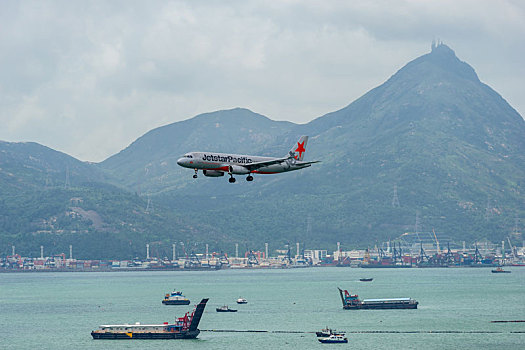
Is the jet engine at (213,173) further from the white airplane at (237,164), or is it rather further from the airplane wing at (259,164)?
the airplane wing at (259,164)

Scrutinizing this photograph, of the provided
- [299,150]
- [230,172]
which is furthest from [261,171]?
[299,150]

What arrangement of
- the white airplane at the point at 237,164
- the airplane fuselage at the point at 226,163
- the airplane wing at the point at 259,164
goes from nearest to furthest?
the airplane wing at the point at 259,164
the white airplane at the point at 237,164
the airplane fuselage at the point at 226,163

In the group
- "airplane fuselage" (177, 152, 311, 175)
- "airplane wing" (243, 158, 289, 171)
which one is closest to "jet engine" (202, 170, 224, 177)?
"airplane fuselage" (177, 152, 311, 175)

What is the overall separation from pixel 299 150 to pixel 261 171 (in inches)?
554

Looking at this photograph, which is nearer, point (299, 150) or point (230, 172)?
point (230, 172)

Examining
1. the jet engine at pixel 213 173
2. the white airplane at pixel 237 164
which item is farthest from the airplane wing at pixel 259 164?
the jet engine at pixel 213 173

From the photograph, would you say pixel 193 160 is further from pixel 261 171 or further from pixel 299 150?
pixel 299 150

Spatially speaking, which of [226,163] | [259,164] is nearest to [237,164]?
[226,163]

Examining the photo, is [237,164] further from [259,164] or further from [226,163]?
[259,164]

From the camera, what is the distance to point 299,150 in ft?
403

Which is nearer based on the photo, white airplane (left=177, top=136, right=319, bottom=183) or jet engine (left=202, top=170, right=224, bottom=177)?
white airplane (left=177, top=136, right=319, bottom=183)

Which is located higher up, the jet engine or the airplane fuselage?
the airplane fuselage

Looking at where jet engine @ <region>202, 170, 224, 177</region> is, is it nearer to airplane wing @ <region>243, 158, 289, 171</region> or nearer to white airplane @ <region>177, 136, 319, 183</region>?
white airplane @ <region>177, 136, 319, 183</region>

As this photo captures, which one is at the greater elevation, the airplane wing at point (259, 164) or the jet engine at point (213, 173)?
the airplane wing at point (259, 164)
